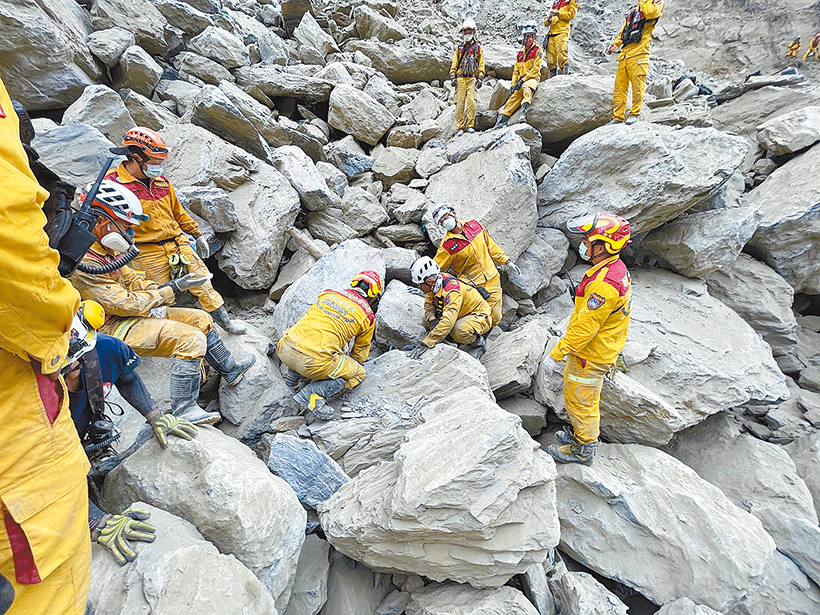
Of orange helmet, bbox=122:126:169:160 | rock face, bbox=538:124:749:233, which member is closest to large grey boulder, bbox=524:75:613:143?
rock face, bbox=538:124:749:233

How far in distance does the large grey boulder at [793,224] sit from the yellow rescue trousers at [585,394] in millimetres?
5704

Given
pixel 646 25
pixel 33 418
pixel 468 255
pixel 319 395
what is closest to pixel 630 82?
pixel 646 25

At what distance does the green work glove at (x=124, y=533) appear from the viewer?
2.35 metres

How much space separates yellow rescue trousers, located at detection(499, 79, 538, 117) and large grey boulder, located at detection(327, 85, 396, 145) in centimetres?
303

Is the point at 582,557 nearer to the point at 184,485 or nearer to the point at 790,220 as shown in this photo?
the point at 184,485

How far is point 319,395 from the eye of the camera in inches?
179

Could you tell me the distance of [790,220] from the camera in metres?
7.07

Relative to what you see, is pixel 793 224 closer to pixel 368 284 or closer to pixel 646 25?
→ pixel 646 25

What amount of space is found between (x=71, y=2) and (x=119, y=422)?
8.83 m

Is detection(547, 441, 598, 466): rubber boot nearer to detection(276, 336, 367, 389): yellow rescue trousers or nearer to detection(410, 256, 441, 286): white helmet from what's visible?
detection(276, 336, 367, 389): yellow rescue trousers

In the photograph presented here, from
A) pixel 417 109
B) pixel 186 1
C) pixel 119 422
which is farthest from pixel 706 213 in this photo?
pixel 186 1

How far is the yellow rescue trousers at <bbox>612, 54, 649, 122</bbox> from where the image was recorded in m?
7.27

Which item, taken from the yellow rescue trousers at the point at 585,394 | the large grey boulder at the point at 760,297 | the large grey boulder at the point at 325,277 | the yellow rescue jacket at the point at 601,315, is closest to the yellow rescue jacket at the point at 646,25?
the large grey boulder at the point at 760,297

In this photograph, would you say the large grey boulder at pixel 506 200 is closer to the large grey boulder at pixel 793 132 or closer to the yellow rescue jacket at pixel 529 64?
the yellow rescue jacket at pixel 529 64
